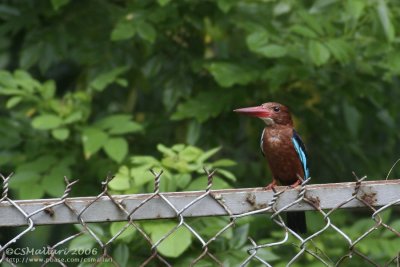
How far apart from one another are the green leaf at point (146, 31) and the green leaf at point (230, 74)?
35 cm

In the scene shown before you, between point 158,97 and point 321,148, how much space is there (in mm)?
1080

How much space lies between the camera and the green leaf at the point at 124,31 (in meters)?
4.21

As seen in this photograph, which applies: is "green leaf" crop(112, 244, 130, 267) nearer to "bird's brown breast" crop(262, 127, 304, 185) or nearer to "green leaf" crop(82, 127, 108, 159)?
"bird's brown breast" crop(262, 127, 304, 185)

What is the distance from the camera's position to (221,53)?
16.0 feet

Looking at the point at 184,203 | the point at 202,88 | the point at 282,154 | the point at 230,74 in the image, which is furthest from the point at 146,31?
the point at 184,203

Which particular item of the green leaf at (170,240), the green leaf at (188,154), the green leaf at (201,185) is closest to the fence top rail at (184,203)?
the green leaf at (170,240)

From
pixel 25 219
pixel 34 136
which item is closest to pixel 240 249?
pixel 25 219

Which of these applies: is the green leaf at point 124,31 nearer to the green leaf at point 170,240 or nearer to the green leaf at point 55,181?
the green leaf at point 55,181

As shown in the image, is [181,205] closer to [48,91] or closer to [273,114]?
[273,114]

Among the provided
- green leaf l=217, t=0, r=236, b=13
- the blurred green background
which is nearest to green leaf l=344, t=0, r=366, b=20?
the blurred green background

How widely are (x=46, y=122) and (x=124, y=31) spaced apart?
2.03 ft

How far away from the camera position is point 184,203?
2.15 meters

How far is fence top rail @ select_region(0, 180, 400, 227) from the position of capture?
2.12m

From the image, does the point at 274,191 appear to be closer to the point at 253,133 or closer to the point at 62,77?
the point at 253,133
